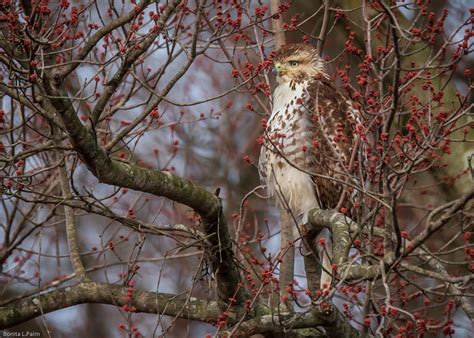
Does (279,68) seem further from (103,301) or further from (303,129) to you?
(103,301)

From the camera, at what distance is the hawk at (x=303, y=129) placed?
6.12m

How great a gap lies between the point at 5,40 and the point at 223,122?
241 inches

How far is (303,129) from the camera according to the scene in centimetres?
620

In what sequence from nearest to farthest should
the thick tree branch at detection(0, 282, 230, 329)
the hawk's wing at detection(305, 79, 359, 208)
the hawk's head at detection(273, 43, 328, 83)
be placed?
1. the thick tree branch at detection(0, 282, 230, 329)
2. the hawk's wing at detection(305, 79, 359, 208)
3. the hawk's head at detection(273, 43, 328, 83)

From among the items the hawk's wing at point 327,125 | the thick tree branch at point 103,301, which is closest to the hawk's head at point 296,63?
the hawk's wing at point 327,125

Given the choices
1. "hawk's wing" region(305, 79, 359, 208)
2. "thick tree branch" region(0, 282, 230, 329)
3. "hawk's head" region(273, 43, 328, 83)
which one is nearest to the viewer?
"thick tree branch" region(0, 282, 230, 329)

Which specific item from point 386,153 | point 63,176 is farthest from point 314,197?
point 386,153

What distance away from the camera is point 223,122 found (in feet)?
33.6

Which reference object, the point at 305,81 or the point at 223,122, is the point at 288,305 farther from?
the point at 223,122

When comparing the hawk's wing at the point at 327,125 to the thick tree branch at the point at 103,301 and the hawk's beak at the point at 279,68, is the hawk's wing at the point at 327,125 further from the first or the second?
the thick tree branch at the point at 103,301

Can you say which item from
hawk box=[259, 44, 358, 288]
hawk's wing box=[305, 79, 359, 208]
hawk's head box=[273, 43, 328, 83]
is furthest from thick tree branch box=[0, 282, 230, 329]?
hawk's head box=[273, 43, 328, 83]

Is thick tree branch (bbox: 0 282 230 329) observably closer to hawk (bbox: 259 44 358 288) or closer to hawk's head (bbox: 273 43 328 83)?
hawk (bbox: 259 44 358 288)

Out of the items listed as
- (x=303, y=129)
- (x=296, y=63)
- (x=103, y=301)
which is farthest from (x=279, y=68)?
(x=103, y=301)

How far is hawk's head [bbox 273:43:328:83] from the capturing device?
6555 millimetres
